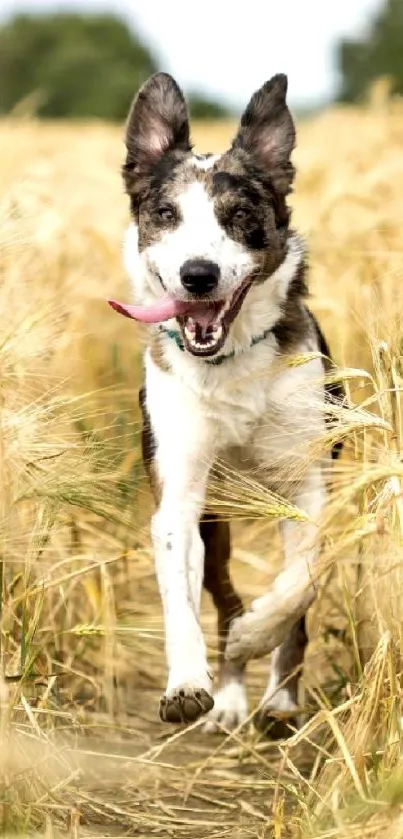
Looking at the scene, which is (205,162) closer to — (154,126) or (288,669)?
(154,126)

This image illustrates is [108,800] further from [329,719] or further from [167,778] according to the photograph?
[329,719]

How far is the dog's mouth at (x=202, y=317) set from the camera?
15.0 ft

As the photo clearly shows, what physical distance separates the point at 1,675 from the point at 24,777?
259mm

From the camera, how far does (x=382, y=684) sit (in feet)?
11.8

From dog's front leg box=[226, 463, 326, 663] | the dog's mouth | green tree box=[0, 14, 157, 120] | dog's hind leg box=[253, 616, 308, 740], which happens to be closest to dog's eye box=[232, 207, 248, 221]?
the dog's mouth

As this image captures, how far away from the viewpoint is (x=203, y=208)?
476 centimetres

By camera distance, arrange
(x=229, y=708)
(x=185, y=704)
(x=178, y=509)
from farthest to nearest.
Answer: (x=229, y=708), (x=178, y=509), (x=185, y=704)

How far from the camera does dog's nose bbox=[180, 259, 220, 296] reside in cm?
445

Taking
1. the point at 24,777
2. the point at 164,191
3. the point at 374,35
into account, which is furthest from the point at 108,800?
the point at 374,35

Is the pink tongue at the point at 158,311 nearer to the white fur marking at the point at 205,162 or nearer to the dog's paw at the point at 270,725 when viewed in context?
the white fur marking at the point at 205,162

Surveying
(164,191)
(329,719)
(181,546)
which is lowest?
(329,719)

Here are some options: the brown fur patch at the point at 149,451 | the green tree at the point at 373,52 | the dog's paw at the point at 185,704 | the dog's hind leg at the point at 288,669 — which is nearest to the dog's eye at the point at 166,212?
the brown fur patch at the point at 149,451

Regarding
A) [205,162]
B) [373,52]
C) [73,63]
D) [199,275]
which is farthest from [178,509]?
[73,63]

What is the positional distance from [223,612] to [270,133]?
1820 mm
